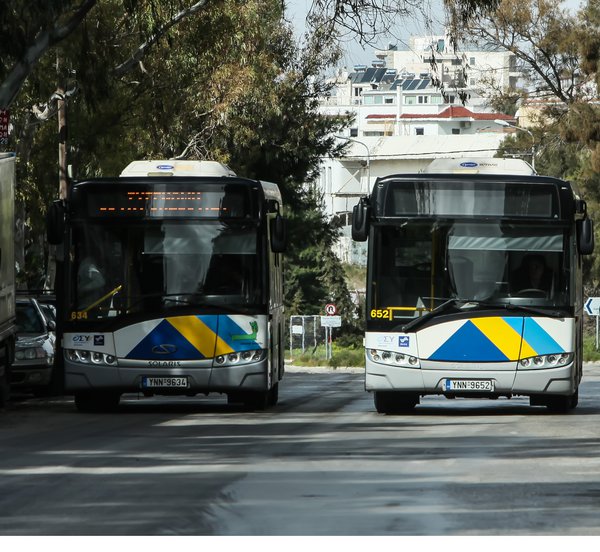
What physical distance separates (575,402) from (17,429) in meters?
8.23

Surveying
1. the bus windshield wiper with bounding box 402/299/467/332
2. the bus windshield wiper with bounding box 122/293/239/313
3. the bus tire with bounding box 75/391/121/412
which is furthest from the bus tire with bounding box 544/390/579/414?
the bus tire with bounding box 75/391/121/412

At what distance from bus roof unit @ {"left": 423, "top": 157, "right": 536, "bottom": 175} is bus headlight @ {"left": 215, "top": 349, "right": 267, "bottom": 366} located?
3.41m

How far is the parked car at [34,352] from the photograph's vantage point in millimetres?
26031

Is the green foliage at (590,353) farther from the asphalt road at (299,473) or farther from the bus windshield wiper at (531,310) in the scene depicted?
the bus windshield wiper at (531,310)

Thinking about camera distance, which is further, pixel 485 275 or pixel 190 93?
pixel 190 93

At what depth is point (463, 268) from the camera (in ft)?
67.2

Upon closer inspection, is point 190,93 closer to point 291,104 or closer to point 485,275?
point 291,104

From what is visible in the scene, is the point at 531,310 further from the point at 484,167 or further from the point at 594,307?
the point at 594,307

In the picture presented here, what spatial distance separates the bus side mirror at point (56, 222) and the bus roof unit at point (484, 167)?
4897 millimetres

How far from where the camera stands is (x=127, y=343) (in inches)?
826

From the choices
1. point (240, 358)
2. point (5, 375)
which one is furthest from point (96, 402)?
point (240, 358)

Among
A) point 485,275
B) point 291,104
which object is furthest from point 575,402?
point 291,104

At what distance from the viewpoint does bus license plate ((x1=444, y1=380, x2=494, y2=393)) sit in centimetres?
2047

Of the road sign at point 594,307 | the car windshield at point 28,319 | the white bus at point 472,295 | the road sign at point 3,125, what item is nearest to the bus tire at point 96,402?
the white bus at point 472,295
